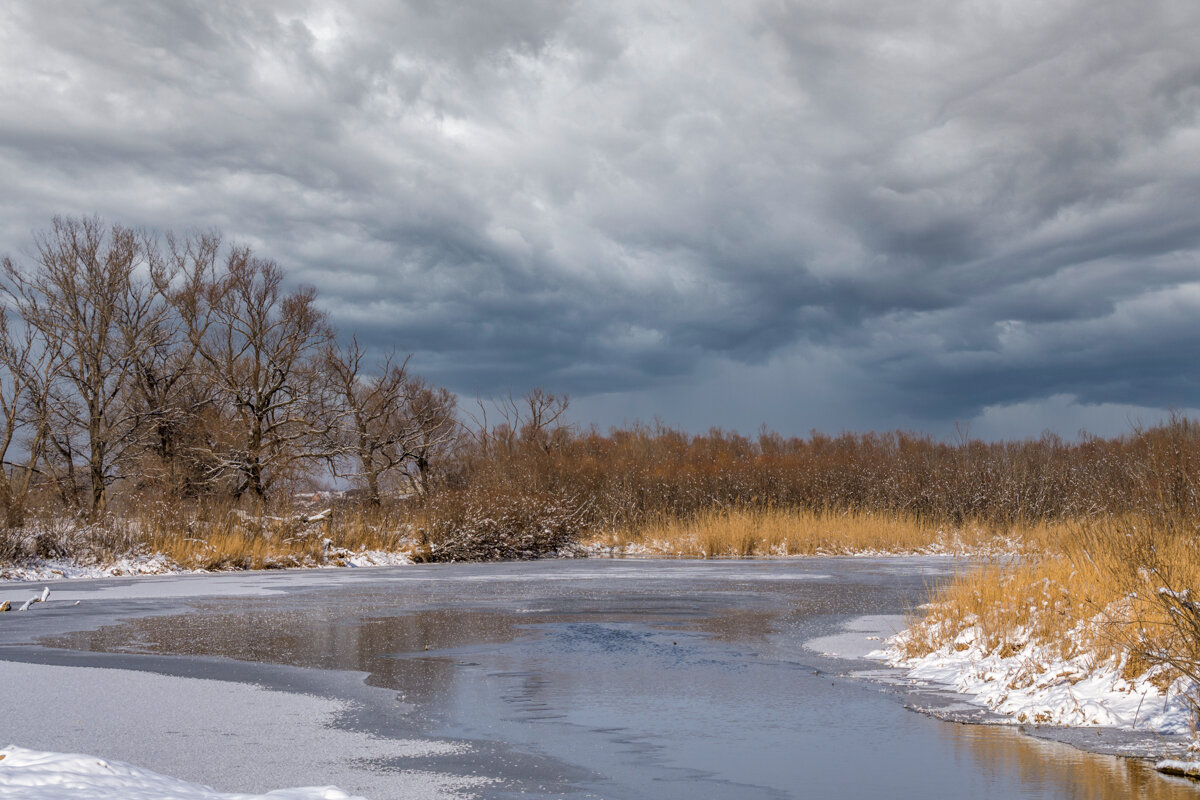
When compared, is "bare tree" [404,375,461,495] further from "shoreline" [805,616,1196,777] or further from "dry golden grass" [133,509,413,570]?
"shoreline" [805,616,1196,777]

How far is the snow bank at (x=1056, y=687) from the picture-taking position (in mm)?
6785

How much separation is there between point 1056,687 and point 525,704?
4033 millimetres

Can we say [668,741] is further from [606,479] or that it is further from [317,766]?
[606,479]

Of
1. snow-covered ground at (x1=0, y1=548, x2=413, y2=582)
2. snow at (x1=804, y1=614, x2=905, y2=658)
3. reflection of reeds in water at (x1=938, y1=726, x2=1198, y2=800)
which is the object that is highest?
snow-covered ground at (x1=0, y1=548, x2=413, y2=582)

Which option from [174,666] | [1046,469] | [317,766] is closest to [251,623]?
[174,666]

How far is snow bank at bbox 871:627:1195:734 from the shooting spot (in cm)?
679

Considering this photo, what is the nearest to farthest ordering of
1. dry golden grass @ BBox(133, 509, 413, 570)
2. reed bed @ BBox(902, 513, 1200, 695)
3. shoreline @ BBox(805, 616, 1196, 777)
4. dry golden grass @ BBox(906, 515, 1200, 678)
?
shoreline @ BBox(805, 616, 1196, 777) < reed bed @ BBox(902, 513, 1200, 695) < dry golden grass @ BBox(906, 515, 1200, 678) < dry golden grass @ BBox(133, 509, 413, 570)

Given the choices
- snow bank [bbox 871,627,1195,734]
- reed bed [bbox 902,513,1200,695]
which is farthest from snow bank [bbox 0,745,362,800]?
reed bed [bbox 902,513,1200,695]

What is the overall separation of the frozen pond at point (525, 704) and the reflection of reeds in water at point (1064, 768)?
2 cm

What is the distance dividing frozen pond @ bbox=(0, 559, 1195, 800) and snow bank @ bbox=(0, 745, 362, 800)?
819mm

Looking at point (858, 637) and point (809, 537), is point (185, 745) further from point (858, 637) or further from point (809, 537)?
point (809, 537)

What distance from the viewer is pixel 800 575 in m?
19.6

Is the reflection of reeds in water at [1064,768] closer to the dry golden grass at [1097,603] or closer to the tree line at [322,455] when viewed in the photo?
the dry golden grass at [1097,603]

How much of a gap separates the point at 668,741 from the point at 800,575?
13971 millimetres
